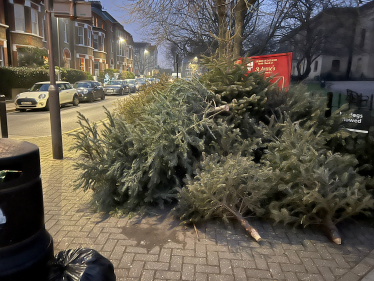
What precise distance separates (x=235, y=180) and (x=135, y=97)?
513 centimetres

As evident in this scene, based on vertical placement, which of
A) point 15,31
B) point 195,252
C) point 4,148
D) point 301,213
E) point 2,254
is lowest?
point 195,252

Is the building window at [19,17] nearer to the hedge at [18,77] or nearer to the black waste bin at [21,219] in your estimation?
the hedge at [18,77]

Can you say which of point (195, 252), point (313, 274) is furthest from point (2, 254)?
point (313, 274)

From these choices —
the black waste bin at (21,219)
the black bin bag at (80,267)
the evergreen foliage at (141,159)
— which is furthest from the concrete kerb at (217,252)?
the black waste bin at (21,219)

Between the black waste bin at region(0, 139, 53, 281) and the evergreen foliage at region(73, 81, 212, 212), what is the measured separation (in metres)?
1.59

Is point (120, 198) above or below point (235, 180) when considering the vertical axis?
below

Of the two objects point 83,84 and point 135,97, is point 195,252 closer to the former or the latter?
point 135,97

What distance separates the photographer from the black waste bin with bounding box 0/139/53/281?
72.5 inches

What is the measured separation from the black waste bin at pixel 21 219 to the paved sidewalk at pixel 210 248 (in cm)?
90

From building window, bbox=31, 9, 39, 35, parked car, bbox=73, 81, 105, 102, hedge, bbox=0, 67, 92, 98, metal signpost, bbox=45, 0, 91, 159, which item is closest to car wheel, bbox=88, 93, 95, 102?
parked car, bbox=73, 81, 105, 102

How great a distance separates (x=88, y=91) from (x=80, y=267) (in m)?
21.7

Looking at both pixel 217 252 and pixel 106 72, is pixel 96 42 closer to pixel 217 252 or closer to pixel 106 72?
pixel 106 72

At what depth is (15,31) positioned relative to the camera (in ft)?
77.1

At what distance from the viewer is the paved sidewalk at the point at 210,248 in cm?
273
